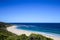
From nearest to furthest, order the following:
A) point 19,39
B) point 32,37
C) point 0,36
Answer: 1. point 32,37
2. point 19,39
3. point 0,36

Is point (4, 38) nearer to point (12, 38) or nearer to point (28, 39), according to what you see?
point (12, 38)

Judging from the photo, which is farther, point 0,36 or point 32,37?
point 0,36

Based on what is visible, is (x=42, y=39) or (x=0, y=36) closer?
(x=42, y=39)

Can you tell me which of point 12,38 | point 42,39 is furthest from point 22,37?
point 42,39

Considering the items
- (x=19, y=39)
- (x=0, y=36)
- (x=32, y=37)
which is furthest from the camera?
(x=0, y=36)

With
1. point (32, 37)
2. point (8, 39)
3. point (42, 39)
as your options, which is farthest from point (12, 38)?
point (42, 39)

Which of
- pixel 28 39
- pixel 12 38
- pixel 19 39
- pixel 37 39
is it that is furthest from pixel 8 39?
pixel 37 39

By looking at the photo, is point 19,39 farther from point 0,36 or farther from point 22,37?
point 0,36

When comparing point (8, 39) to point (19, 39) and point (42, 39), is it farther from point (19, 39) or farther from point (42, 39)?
point (42, 39)
